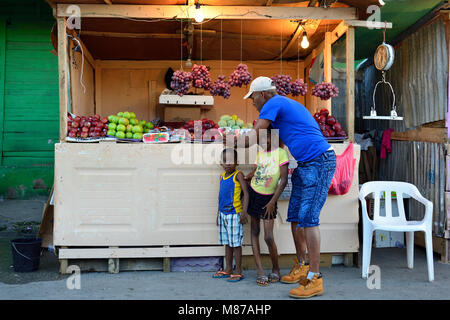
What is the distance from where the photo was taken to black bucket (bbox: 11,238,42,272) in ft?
16.5

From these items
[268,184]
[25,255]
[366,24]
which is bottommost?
[25,255]

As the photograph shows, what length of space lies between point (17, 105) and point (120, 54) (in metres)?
2.66

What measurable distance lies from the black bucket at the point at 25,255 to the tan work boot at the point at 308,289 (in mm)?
2930

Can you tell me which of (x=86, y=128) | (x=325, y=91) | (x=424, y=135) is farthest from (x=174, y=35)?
(x=424, y=135)

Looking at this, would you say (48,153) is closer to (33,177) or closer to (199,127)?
(33,177)

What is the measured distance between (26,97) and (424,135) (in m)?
7.44

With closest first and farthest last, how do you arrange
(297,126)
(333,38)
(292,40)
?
(297,126), (333,38), (292,40)

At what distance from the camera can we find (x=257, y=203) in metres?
4.71

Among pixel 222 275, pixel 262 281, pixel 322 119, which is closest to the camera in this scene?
pixel 262 281

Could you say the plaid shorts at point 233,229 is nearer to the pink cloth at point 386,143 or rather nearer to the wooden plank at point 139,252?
the wooden plank at point 139,252

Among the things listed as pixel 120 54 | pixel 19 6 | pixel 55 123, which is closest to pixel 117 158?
pixel 120 54

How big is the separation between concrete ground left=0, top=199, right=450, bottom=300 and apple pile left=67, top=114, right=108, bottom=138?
1603 millimetres

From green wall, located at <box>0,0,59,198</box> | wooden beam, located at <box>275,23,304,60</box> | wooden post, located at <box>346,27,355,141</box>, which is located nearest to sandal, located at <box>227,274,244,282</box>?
wooden post, located at <box>346,27,355,141</box>

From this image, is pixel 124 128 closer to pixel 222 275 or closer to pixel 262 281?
pixel 222 275
